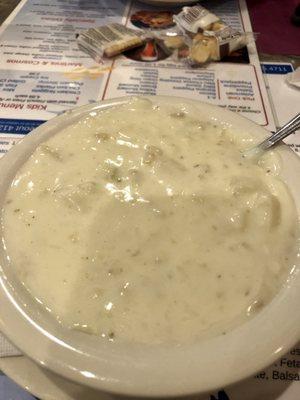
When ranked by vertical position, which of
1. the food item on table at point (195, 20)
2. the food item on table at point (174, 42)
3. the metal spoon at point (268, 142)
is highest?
the food item on table at point (195, 20)

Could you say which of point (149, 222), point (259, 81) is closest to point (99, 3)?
point (259, 81)

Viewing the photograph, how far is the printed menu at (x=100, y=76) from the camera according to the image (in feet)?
3.67

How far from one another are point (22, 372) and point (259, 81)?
1.02m

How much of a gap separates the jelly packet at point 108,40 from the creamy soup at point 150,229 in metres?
0.57

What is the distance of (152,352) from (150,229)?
20cm

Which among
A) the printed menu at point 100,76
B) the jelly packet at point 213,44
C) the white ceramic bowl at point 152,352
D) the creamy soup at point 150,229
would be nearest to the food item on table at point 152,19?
the printed menu at point 100,76

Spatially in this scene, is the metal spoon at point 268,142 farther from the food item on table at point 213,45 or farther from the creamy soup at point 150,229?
the food item on table at point 213,45

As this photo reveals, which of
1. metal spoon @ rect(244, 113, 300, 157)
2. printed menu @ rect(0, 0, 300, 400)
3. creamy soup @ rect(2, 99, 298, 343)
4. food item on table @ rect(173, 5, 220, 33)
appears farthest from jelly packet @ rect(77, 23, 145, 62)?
metal spoon @ rect(244, 113, 300, 157)

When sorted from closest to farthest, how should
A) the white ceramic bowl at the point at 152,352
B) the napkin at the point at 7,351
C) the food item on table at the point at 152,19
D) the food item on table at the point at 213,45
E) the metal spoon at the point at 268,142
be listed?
the white ceramic bowl at the point at 152,352, the napkin at the point at 7,351, the metal spoon at the point at 268,142, the food item on table at the point at 213,45, the food item on table at the point at 152,19

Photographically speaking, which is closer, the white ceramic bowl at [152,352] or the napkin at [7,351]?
the white ceramic bowl at [152,352]

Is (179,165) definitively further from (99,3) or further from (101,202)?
(99,3)

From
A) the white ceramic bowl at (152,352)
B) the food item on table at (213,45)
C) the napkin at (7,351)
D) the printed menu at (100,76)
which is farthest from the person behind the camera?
the food item on table at (213,45)

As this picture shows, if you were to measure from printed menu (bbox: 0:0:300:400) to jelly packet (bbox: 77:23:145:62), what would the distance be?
0.02m

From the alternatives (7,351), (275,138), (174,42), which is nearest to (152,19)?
(174,42)
